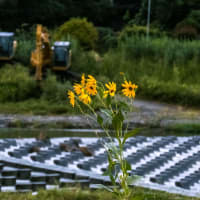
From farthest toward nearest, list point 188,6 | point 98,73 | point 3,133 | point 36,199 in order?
point 188,6, point 98,73, point 3,133, point 36,199

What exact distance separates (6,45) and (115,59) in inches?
142

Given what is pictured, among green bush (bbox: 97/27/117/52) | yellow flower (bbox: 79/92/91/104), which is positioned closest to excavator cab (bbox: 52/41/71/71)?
green bush (bbox: 97/27/117/52)

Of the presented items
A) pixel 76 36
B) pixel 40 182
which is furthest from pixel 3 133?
pixel 76 36

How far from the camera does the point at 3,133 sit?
8797 millimetres

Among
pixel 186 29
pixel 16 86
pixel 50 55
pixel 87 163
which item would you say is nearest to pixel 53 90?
pixel 16 86

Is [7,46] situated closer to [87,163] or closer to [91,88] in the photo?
[87,163]

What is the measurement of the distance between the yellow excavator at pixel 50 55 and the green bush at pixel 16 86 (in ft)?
2.27

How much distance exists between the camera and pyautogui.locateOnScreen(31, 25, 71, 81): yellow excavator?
15.0m

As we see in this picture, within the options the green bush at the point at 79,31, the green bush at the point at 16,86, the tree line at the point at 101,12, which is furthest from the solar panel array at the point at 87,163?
the tree line at the point at 101,12

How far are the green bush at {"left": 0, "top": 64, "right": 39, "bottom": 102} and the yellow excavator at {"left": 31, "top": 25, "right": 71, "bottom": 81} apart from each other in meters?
0.69

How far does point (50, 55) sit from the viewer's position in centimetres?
1603

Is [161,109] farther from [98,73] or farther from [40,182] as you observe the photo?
[40,182]

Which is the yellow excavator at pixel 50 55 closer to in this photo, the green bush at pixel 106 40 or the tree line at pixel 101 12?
the green bush at pixel 106 40

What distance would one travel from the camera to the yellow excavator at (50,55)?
14984mm
